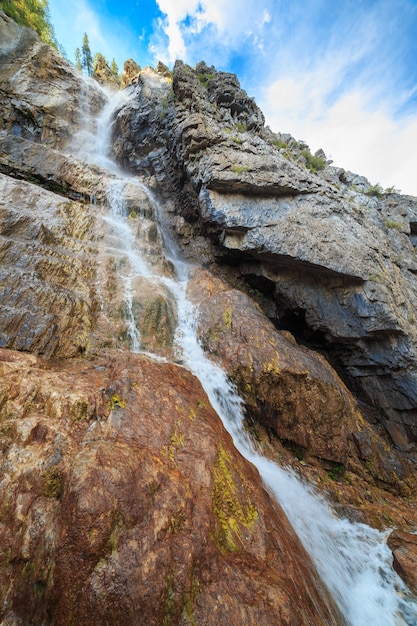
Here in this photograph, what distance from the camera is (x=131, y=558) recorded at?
2.79 meters

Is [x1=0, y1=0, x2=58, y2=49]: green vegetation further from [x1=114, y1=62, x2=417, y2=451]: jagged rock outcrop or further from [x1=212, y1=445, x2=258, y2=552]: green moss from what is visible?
[x1=212, y1=445, x2=258, y2=552]: green moss

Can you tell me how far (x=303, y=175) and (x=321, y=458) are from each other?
12045mm

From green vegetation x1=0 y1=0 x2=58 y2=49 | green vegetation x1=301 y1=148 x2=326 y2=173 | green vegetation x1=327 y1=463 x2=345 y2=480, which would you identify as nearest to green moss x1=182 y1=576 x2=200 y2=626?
green vegetation x1=327 y1=463 x2=345 y2=480

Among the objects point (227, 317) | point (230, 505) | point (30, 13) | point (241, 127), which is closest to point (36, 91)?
point (30, 13)

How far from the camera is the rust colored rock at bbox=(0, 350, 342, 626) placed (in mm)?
2615

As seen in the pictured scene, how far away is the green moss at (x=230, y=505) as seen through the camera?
3.47m

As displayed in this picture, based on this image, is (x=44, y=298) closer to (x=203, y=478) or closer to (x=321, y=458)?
(x=203, y=478)

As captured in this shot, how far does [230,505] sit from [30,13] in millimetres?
37649

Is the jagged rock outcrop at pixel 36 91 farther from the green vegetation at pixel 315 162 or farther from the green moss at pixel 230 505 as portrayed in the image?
the green moss at pixel 230 505

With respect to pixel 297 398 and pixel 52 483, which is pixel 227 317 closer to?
pixel 297 398

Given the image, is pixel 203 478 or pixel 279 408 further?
pixel 279 408

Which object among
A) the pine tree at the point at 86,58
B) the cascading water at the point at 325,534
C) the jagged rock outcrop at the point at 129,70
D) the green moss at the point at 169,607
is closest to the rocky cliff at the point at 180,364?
the green moss at the point at 169,607

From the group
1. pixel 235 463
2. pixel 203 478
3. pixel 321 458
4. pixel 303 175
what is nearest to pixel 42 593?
pixel 203 478

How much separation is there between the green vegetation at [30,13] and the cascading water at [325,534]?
26.8m
